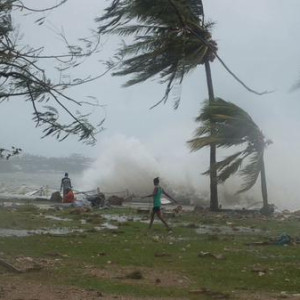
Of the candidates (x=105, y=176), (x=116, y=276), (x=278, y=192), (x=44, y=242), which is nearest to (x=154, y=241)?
(x=44, y=242)

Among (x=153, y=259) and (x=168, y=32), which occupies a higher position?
(x=168, y=32)

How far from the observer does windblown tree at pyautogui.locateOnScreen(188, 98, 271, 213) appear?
896 inches

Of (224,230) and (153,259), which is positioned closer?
(153,259)

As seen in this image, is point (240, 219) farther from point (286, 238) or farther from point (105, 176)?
point (105, 176)

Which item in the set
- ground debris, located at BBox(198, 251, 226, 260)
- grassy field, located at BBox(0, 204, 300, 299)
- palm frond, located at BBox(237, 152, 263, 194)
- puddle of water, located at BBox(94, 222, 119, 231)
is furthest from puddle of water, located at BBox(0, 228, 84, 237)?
palm frond, located at BBox(237, 152, 263, 194)

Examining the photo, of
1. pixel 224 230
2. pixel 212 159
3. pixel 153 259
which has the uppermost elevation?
pixel 212 159

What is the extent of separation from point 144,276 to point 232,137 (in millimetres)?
13875

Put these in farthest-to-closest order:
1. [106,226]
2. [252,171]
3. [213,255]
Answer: [252,171]
[106,226]
[213,255]

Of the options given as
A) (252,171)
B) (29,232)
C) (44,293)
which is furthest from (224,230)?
(44,293)

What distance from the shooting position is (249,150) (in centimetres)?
2323

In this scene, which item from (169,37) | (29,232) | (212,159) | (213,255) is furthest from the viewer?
(212,159)

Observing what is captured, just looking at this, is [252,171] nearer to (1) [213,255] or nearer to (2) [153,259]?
(1) [213,255]

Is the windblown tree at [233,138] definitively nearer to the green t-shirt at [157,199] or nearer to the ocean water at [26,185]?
the green t-shirt at [157,199]

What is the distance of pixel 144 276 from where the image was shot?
31.7 feet
